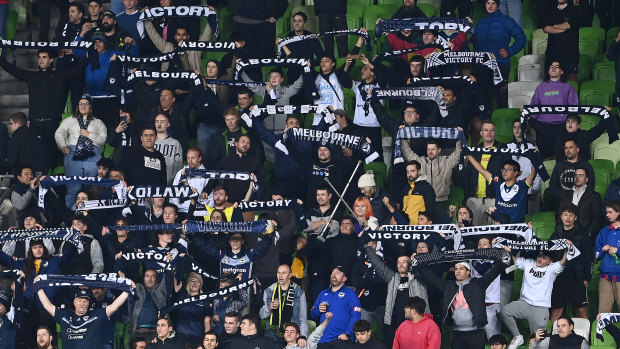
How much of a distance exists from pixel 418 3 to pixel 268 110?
4.09 meters

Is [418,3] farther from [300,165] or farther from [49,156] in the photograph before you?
[49,156]

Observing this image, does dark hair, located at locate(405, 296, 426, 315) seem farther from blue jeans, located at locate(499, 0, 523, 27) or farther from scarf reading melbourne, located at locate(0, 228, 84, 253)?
blue jeans, located at locate(499, 0, 523, 27)

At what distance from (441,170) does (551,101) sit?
1925mm

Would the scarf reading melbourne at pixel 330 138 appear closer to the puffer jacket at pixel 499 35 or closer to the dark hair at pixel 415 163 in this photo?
the dark hair at pixel 415 163

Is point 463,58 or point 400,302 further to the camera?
point 463,58

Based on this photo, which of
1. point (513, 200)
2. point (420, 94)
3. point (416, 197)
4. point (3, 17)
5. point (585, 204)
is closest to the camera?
point (585, 204)

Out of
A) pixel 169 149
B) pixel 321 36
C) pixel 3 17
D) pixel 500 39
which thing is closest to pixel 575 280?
pixel 500 39

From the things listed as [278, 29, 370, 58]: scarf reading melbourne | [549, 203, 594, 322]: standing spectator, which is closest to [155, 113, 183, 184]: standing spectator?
[278, 29, 370, 58]: scarf reading melbourne

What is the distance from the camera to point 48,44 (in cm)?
2259

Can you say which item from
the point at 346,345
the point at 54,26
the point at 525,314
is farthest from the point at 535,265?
the point at 54,26

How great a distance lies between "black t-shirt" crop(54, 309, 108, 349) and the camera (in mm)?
19203

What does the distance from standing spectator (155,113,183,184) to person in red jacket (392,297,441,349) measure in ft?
14.3

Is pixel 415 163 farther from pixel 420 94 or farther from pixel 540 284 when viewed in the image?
pixel 540 284

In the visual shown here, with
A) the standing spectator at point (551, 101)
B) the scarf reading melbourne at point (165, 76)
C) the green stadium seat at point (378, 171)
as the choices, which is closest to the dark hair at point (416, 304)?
the green stadium seat at point (378, 171)
